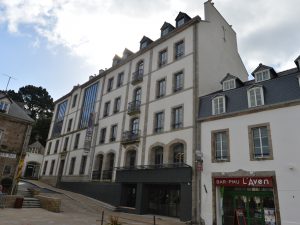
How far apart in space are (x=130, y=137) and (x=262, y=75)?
1255 centimetres

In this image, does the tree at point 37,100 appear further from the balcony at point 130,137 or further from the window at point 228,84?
the window at point 228,84

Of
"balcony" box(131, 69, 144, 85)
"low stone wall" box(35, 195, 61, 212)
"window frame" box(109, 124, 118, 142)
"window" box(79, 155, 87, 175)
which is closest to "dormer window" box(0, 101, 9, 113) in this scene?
"low stone wall" box(35, 195, 61, 212)

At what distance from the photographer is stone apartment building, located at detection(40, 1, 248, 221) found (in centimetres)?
1950

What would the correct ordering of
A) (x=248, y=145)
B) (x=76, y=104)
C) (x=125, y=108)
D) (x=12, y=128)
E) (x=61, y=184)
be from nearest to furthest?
(x=248, y=145) → (x=12, y=128) → (x=125, y=108) → (x=61, y=184) → (x=76, y=104)

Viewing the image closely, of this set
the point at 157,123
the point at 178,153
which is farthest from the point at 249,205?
the point at 157,123

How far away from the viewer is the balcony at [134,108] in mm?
24531

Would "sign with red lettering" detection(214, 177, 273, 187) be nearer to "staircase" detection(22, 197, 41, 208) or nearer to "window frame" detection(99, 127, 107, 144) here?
"staircase" detection(22, 197, 41, 208)

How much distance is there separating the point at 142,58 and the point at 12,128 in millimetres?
14415

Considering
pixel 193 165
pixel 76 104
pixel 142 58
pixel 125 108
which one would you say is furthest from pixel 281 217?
pixel 76 104

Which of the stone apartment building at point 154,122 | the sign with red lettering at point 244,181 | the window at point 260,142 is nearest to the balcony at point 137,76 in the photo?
the stone apartment building at point 154,122

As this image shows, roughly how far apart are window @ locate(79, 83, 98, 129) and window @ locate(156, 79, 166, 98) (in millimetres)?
11587

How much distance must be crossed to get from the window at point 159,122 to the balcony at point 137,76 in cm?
503

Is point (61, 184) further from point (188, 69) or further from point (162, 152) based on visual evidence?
point (188, 69)

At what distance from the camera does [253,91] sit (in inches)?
651
